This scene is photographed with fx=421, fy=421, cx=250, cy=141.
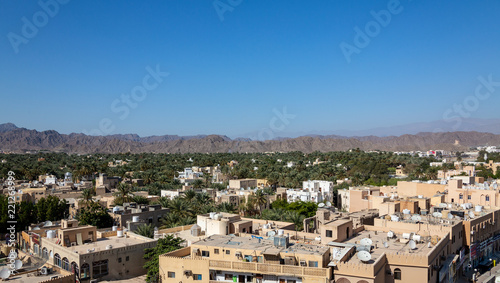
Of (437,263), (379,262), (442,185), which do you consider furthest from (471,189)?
(379,262)

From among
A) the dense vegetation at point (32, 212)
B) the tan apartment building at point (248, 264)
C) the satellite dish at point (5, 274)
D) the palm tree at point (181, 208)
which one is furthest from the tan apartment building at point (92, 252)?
the palm tree at point (181, 208)

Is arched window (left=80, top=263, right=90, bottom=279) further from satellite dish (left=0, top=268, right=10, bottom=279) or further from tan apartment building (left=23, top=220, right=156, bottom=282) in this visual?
satellite dish (left=0, top=268, right=10, bottom=279)

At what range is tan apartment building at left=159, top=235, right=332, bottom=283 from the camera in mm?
17750

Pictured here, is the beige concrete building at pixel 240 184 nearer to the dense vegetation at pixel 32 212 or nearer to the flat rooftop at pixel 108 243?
the dense vegetation at pixel 32 212

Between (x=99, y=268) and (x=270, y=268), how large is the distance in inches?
378

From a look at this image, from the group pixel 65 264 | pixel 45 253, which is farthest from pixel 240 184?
pixel 65 264

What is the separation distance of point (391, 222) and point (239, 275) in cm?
1200

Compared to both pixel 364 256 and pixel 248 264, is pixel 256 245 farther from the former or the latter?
pixel 364 256

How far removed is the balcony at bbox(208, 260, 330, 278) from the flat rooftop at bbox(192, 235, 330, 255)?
0.87 metres

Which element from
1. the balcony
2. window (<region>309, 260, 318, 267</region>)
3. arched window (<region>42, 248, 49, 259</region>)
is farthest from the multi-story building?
window (<region>309, 260, 318, 267</region>)

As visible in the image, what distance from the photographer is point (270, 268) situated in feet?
58.9

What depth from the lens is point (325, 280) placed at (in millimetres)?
17297

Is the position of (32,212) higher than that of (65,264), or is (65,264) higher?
(32,212)

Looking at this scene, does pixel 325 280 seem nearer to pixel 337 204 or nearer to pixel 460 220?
pixel 460 220
